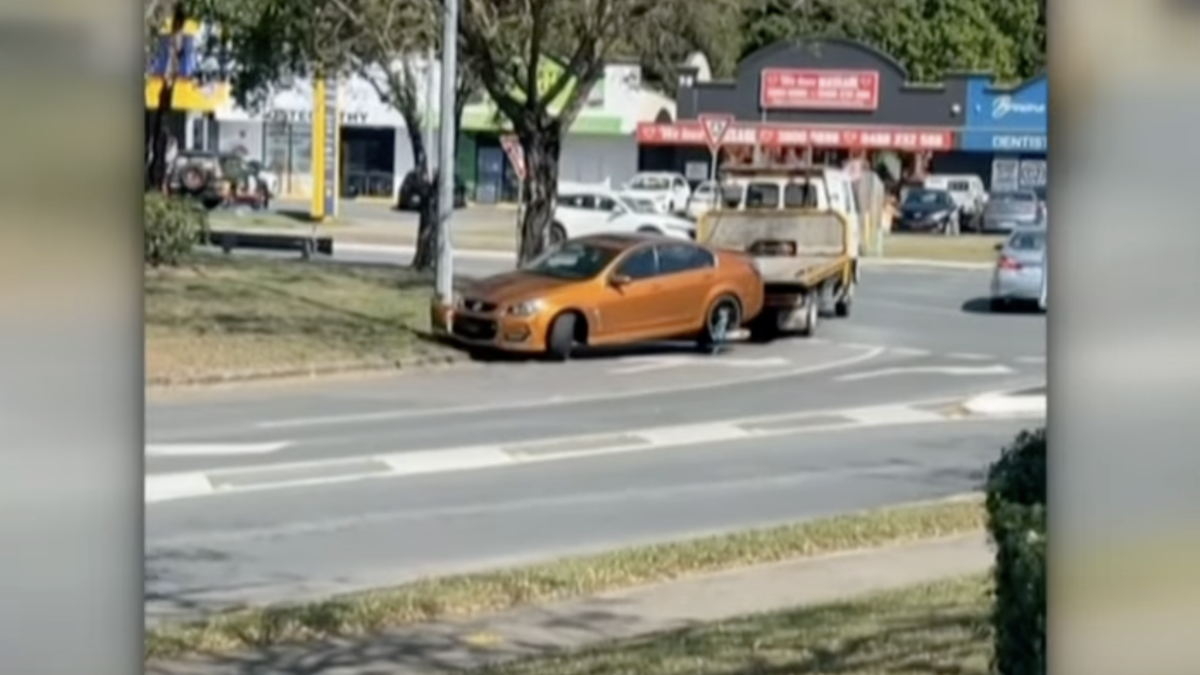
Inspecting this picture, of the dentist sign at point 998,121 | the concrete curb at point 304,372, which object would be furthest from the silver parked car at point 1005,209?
the concrete curb at point 304,372

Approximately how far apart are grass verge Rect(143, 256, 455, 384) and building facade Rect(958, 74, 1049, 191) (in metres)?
16.3

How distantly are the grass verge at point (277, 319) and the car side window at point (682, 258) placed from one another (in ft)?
9.25

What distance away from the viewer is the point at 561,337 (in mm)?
22656

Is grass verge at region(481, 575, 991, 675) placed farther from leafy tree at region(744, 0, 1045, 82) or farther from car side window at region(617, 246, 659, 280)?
leafy tree at region(744, 0, 1045, 82)

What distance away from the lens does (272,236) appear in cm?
3644

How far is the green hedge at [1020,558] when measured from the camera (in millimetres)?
4770

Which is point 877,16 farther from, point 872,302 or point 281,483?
point 281,483

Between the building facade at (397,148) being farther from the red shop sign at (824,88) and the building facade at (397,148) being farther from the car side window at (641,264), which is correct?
the car side window at (641,264)

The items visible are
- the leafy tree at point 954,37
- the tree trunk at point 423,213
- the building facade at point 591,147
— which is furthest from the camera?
the building facade at point 591,147

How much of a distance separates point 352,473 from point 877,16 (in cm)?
2039

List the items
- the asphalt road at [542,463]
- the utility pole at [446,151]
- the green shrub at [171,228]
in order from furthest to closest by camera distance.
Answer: the green shrub at [171,228] < the utility pole at [446,151] < the asphalt road at [542,463]

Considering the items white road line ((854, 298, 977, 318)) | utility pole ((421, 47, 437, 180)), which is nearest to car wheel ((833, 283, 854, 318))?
white road line ((854, 298, 977, 318))
